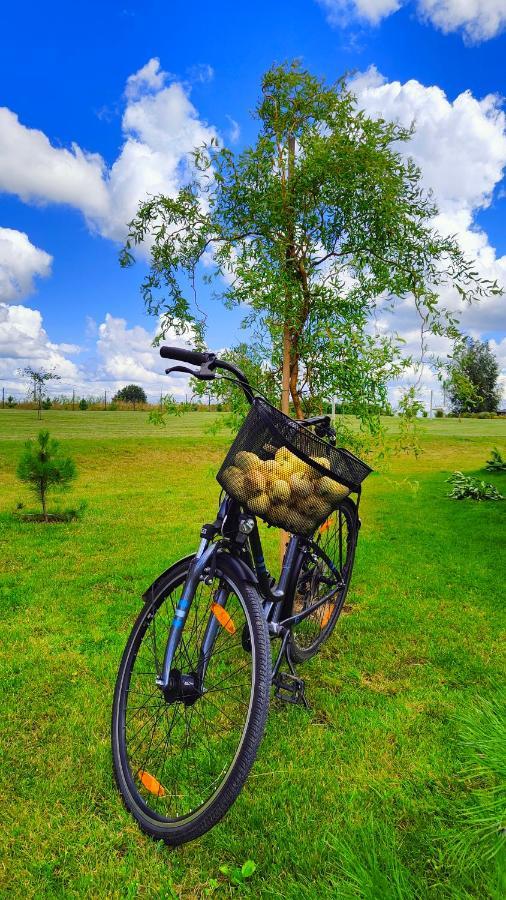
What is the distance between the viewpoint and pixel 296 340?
4.80m

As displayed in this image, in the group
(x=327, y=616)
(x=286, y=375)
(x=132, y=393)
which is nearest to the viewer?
(x=327, y=616)

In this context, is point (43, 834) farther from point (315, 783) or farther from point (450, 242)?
point (450, 242)

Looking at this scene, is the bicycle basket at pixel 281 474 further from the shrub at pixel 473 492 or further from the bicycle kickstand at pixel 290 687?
the shrub at pixel 473 492

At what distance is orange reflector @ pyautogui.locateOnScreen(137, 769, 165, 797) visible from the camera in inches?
98.7

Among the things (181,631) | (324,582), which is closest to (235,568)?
(181,631)

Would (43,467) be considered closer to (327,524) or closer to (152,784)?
(327,524)

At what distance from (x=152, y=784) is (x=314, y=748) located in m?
0.92

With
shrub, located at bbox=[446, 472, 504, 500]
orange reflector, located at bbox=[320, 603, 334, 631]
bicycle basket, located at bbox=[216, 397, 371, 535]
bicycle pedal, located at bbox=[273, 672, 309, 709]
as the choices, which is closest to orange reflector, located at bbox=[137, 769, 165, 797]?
bicycle pedal, located at bbox=[273, 672, 309, 709]

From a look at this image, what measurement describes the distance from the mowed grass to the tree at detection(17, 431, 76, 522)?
1950 mm

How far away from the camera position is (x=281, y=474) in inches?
94.6

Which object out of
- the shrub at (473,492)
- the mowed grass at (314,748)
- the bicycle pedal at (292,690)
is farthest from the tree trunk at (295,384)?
the shrub at (473,492)

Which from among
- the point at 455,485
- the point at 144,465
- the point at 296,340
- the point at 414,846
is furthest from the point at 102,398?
the point at 414,846

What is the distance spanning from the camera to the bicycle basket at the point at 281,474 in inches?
93.0

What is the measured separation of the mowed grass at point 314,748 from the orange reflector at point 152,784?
6.6 inches
